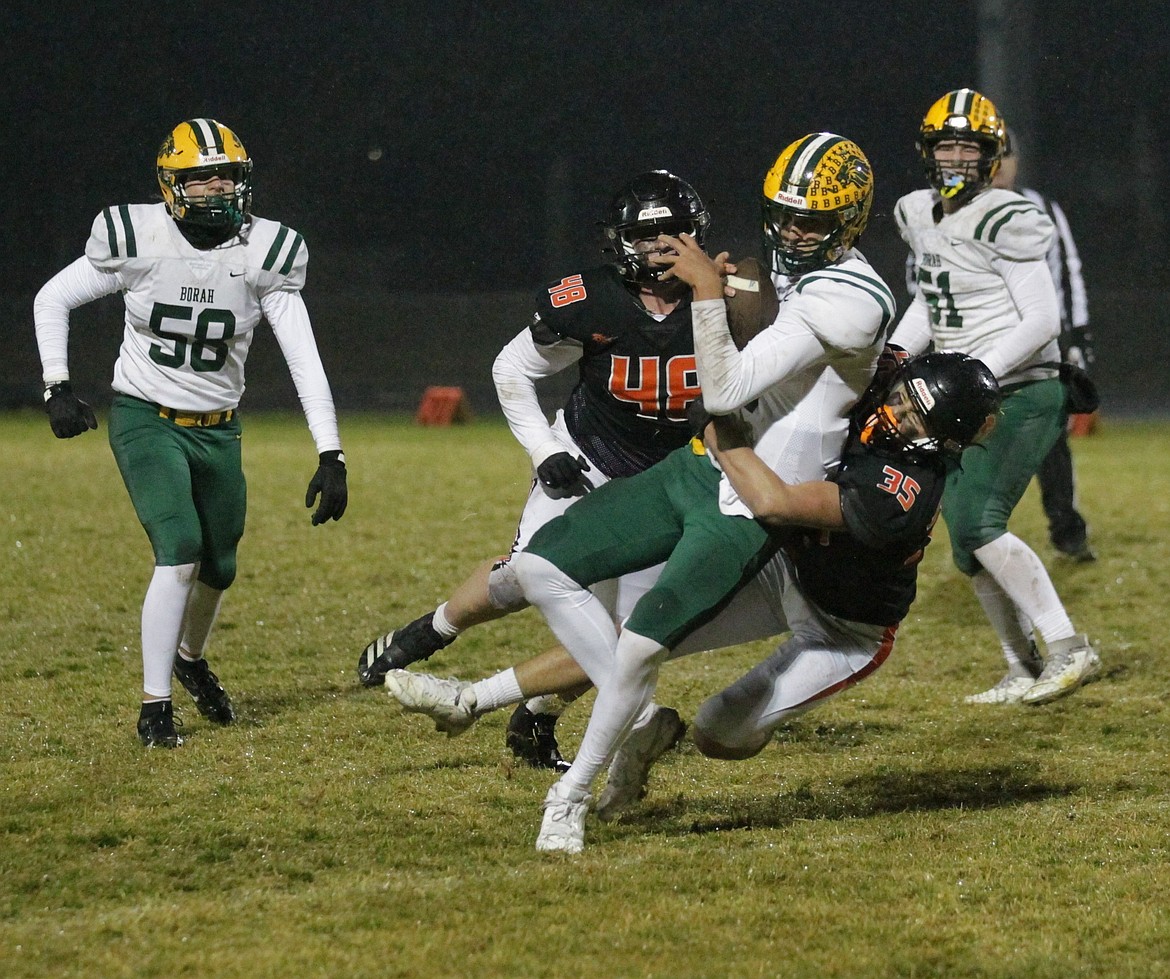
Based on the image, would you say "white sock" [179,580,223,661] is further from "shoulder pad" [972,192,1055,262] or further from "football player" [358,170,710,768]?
"shoulder pad" [972,192,1055,262]

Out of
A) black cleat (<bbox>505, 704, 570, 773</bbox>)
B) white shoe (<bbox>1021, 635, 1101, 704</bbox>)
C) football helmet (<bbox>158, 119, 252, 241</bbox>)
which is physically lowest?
white shoe (<bbox>1021, 635, 1101, 704</bbox>)

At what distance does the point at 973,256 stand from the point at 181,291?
258 centimetres

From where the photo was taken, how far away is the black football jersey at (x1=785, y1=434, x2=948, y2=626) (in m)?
3.44

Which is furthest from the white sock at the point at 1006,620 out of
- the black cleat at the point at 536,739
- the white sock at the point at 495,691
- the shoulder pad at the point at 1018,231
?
the white sock at the point at 495,691

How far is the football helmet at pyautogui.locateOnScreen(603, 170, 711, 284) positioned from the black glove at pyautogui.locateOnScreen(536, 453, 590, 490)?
51 centimetres

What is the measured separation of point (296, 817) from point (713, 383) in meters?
1.44

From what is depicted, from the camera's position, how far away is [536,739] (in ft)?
14.0

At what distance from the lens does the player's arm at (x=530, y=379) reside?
4145 mm

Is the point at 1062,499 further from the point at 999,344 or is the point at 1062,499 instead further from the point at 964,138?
the point at 964,138

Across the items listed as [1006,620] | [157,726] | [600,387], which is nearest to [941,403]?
[600,387]

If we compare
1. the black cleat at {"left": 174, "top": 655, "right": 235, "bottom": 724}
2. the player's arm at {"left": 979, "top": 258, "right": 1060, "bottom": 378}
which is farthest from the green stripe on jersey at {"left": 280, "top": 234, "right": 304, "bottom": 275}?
the player's arm at {"left": 979, "top": 258, "right": 1060, "bottom": 378}

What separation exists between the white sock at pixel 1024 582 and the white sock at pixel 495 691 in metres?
2.03

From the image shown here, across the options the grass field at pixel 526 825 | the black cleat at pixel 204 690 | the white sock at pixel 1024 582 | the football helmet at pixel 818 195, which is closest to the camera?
the grass field at pixel 526 825

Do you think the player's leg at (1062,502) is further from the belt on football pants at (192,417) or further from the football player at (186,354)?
the belt on football pants at (192,417)
